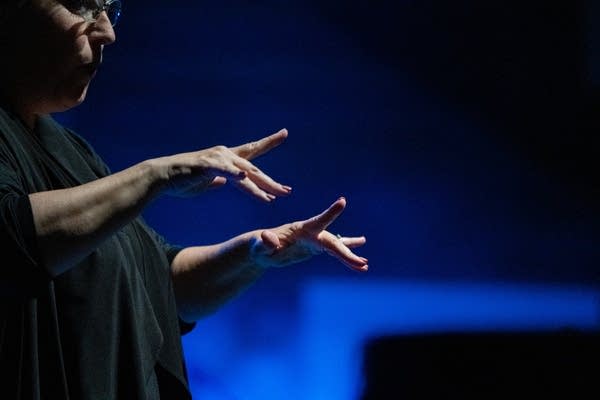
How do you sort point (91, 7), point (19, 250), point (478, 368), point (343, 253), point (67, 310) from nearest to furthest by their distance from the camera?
point (19, 250) → point (67, 310) → point (91, 7) → point (343, 253) → point (478, 368)

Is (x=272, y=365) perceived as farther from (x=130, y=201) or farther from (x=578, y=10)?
(x=578, y=10)

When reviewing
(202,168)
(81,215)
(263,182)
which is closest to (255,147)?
(263,182)

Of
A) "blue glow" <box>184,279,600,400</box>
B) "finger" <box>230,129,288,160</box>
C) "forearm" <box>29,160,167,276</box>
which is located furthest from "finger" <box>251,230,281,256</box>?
"blue glow" <box>184,279,600,400</box>

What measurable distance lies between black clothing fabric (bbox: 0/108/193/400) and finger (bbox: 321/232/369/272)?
0.26m

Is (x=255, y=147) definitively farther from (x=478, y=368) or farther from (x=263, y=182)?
(x=478, y=368)

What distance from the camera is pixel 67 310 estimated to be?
840 mm

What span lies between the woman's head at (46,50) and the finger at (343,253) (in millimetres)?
415

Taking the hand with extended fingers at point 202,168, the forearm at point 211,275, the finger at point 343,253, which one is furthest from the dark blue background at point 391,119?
the hand with extended fingers at point 202,168

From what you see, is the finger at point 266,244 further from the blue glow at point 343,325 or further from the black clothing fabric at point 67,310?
the blue glow at point 343,325

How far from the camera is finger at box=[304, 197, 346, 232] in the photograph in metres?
1.01

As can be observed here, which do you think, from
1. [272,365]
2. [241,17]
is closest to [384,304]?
[272,365]

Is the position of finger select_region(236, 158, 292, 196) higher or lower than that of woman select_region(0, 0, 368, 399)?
higher

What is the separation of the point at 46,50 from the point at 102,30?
0.08 m

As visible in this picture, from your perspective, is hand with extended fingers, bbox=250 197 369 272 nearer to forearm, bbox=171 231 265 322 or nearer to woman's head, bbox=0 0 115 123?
forearm, bbox=171 231 265 322
